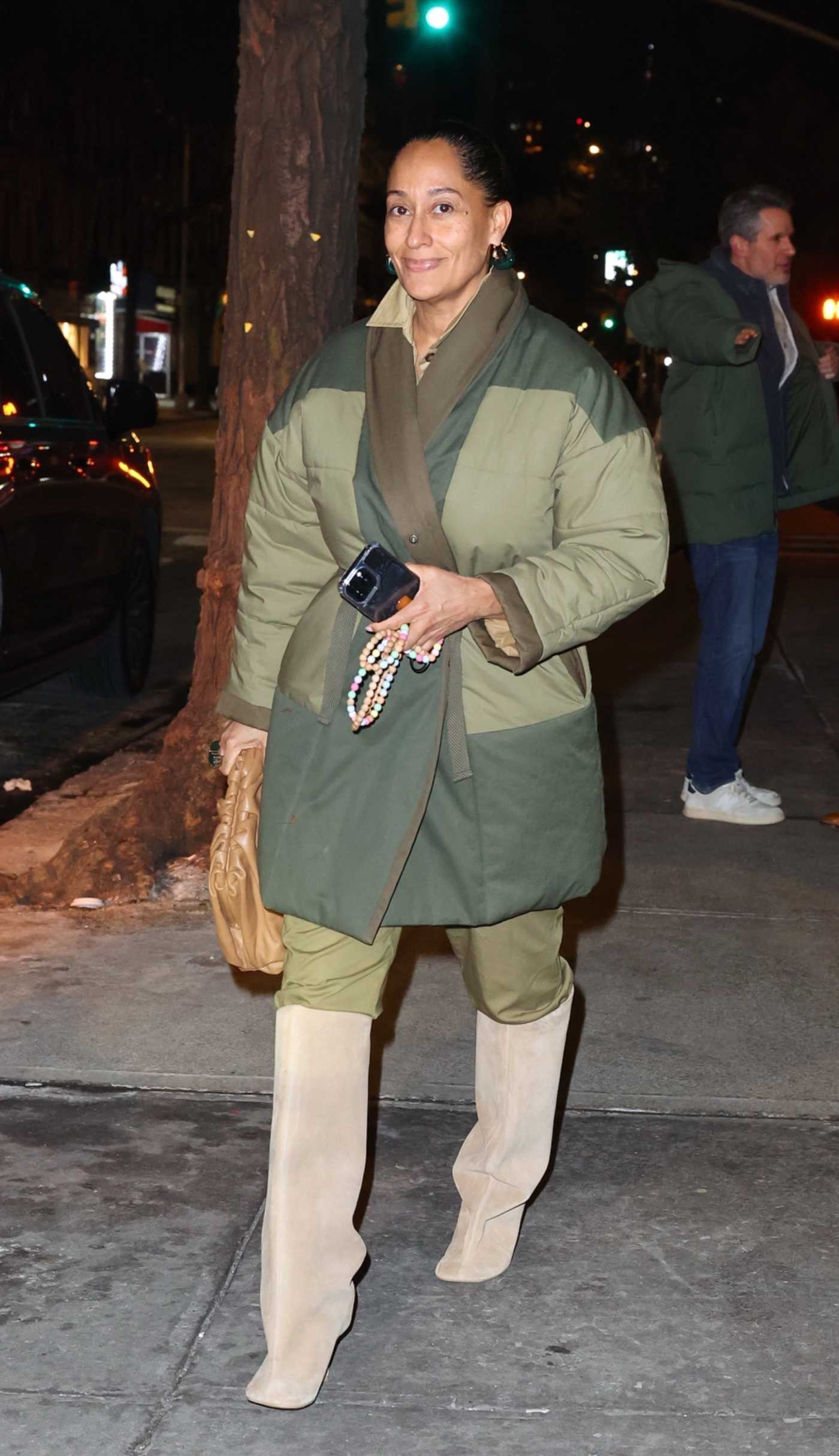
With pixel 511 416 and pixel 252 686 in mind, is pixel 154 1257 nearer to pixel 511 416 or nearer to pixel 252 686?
pixel 252 686

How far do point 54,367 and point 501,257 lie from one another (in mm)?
5729

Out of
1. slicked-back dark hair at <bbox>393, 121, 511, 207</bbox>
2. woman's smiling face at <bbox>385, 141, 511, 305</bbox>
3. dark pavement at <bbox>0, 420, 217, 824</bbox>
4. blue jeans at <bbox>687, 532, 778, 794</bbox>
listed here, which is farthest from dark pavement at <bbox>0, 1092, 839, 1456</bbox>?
dark pavement at <bbox>0, 420, 217, 824</bbox>

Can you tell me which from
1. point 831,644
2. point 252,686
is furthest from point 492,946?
point 831,644

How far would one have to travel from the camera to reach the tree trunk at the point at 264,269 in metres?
6.16

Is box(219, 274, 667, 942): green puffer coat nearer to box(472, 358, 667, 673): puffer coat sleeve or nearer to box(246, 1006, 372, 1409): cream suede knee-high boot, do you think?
box(472, 358, 667, 673): puffer coat sleeve

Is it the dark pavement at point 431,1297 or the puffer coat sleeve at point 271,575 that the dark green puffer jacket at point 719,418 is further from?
the puffer coat sleeve at point 271,575

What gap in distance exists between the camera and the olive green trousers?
3.04 metres

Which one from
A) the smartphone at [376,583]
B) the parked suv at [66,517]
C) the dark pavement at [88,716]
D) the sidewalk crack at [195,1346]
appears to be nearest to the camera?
the smartphone at [376,583]

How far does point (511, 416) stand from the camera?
295cm

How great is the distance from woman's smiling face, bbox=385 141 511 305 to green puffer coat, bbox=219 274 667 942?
0.21 feet

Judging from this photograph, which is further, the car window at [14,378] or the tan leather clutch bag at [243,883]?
the car window at [14,378]

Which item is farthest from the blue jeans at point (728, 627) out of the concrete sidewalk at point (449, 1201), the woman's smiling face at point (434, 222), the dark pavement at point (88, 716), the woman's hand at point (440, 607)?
the woman's hand at point (440, 607)

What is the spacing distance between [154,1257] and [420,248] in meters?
1.82

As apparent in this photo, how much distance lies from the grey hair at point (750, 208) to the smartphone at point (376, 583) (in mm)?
4117
